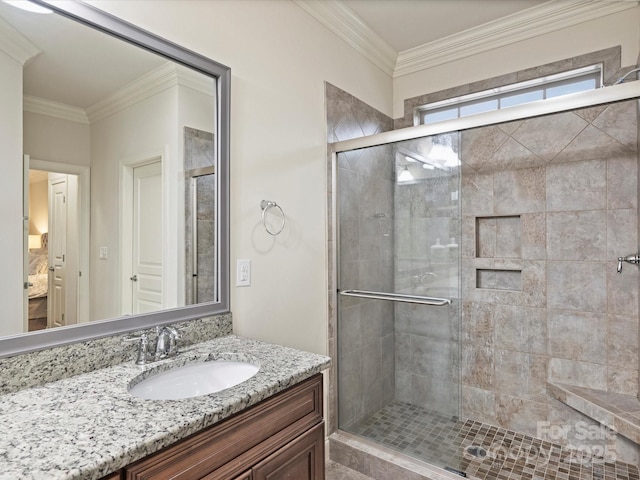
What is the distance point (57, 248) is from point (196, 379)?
0.62 metres

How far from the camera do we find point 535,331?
Result: 248 centimetres

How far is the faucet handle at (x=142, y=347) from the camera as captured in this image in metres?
1.24

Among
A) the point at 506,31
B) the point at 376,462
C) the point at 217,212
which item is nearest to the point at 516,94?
the point at 506,31

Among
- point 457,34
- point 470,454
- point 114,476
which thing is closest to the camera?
point 114,476

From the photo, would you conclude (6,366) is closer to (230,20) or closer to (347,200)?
(230,20)

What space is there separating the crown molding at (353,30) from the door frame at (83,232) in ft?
4.83

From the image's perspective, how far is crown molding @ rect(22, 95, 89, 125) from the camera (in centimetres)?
113

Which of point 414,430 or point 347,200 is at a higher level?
point 347,200

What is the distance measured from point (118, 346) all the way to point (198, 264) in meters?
0.44

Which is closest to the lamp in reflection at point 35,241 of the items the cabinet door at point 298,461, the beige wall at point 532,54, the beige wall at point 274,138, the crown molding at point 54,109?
the crown molding at point 54,109

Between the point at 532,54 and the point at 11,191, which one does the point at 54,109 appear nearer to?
the point at 11,191

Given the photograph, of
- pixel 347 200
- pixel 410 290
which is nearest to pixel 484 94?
pixel 347 200

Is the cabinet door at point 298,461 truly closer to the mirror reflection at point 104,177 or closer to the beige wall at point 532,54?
the mirror reflection at point 104,177

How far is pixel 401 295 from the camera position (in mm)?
2264
